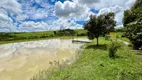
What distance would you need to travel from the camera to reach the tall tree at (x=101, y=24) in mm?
31797

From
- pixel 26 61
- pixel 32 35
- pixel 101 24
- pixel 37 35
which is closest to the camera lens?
pixel 26 61

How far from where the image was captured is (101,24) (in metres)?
31.7

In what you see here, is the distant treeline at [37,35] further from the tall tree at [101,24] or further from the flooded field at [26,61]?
the tall tree at [101,24]

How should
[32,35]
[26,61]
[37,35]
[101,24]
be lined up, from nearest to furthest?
[26,61] → [101,24] → [37,35] → [32,35]

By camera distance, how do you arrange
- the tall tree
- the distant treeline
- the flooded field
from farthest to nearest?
the distant treeline, the tall tree, the flooded field

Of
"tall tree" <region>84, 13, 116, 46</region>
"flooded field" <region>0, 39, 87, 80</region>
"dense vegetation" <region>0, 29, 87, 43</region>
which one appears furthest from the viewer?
"dense vegetation" <region>0, 29, 87, 43</region>

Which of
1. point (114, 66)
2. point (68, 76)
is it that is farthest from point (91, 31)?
point (68, 76)

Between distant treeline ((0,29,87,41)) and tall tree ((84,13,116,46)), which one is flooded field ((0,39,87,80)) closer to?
tall tree ((84,13,116,46))

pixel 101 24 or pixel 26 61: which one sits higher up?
pixel 101 24

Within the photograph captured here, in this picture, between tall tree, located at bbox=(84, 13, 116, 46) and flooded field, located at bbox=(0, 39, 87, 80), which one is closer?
flooded field, located at bbox=(0, 39, 87, 80)

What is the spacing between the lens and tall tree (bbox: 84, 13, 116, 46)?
3180cm

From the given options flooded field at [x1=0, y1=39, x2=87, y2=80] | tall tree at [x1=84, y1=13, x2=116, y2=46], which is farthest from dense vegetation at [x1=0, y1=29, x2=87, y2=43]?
tall tree at [x1=84, y1=13, x2=116, y2=46]

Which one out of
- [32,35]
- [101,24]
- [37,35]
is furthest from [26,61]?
[32,35]

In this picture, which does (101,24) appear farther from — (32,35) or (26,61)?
(32,35)
